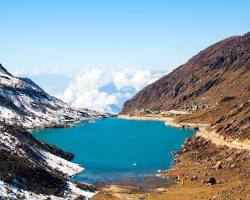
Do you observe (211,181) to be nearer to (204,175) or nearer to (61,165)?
(204,175)

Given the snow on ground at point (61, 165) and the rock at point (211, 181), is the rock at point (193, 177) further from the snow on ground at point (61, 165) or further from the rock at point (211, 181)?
the snow on ground at point (61, 165)

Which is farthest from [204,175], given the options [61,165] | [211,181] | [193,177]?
[61,165]

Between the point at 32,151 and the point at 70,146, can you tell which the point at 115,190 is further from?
the point at 70,146

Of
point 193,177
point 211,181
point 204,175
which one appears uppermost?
point 204,175

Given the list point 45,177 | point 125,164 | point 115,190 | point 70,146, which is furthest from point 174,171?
point 70,146

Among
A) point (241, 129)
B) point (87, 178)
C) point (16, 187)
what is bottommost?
point (16, 187)

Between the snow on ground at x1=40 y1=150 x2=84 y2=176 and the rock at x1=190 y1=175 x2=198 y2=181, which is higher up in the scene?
the snow on ground at x1=40 y1=150 x2=84 y2=176

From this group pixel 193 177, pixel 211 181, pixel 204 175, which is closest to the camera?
pixel 211 181

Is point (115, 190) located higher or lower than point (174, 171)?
lower

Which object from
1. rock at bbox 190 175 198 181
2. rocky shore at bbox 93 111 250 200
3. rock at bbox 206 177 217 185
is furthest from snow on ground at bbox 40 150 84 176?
rock at bbox 206 177 217 185

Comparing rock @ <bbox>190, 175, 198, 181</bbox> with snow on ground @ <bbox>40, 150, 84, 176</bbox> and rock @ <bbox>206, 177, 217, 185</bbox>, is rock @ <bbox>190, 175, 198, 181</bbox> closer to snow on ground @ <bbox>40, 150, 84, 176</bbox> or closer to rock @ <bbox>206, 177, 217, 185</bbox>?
rock @ <bbox>206, 177, 217, 185</bbox>

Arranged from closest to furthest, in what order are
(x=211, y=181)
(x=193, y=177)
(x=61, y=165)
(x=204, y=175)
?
(x=211, y=181)
(x=193, y=177)
(x=204, y=175)
(x=61, y=165)
